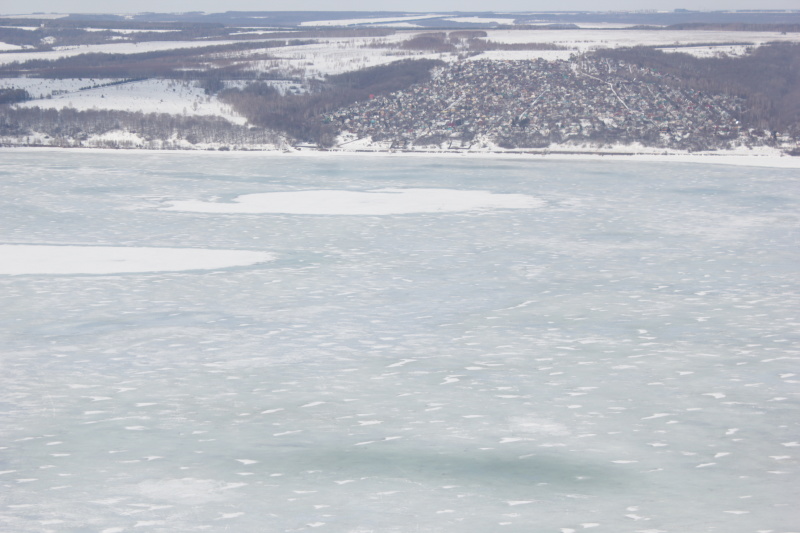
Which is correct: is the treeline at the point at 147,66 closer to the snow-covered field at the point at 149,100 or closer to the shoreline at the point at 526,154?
the snow-covered field at the point at 149,100

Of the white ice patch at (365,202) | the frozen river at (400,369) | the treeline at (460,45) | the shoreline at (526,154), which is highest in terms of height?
the treeline at (460,45)

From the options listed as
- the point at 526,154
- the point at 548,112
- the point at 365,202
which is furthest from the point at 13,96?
the point at 365,202

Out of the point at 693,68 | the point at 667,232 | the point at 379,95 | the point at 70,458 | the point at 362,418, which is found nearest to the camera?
the point at 70,458

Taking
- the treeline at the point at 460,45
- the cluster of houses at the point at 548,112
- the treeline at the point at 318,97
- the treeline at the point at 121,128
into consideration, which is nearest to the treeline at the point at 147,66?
the treeline at the point at 318,97

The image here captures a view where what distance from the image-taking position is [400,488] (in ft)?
20.2

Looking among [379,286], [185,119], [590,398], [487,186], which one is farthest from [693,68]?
[590,398]

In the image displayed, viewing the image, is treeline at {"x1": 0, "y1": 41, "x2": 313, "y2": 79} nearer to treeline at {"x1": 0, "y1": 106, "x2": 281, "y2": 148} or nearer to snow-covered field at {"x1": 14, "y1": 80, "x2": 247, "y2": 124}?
snow-covered field at {"x1": 14, "y1": 80, "x2": 247, "y2": 124}

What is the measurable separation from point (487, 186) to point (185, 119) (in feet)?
52.1

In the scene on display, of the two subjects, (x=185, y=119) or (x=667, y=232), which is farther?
(x=185, y=119)

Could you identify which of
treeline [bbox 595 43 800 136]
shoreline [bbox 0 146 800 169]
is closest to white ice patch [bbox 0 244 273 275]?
shoreline [bbox 0 146 800 169]

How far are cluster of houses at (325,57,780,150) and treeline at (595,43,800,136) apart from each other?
735mm

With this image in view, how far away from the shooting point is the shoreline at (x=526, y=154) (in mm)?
25766

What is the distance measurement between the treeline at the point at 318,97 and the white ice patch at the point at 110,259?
Result: 666 inches

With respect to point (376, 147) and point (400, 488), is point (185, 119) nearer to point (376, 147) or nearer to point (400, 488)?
point (376, 147)
